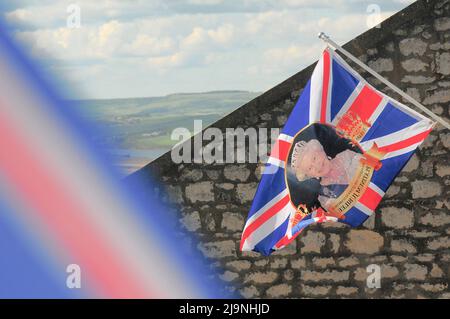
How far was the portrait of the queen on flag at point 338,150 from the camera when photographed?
28.7ft

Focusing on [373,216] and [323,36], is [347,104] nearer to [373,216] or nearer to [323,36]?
[323,36]

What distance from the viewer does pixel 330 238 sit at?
10445 millimetres

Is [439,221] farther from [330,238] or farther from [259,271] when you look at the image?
[259,271]

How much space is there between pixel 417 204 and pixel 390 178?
166 cm

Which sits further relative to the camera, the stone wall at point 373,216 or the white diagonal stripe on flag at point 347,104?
the stone wall at point 373,216

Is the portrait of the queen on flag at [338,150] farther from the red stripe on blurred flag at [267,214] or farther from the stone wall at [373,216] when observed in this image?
the stone wall at [373,216]

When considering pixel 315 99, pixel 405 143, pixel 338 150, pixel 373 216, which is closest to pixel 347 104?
pixel 315 99

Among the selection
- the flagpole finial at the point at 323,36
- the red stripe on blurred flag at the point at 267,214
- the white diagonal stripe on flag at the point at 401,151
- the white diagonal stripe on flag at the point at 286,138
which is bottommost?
the red stripe on blurred flag at the point at 267,214

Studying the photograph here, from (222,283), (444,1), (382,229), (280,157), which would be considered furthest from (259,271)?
(444,1)

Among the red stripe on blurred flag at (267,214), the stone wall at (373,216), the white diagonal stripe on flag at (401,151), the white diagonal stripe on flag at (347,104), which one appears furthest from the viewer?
the stone wall at (373,216)

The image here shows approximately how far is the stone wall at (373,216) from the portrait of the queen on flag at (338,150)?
1.25m

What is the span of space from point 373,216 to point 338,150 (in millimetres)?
1719

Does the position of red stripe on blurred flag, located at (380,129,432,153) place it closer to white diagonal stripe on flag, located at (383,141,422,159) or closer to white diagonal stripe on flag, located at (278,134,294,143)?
white diagonal stripe on flag, located at (383,141,422,159)

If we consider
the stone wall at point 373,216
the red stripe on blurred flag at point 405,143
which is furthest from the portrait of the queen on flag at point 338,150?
the stone wall at point 373,216
